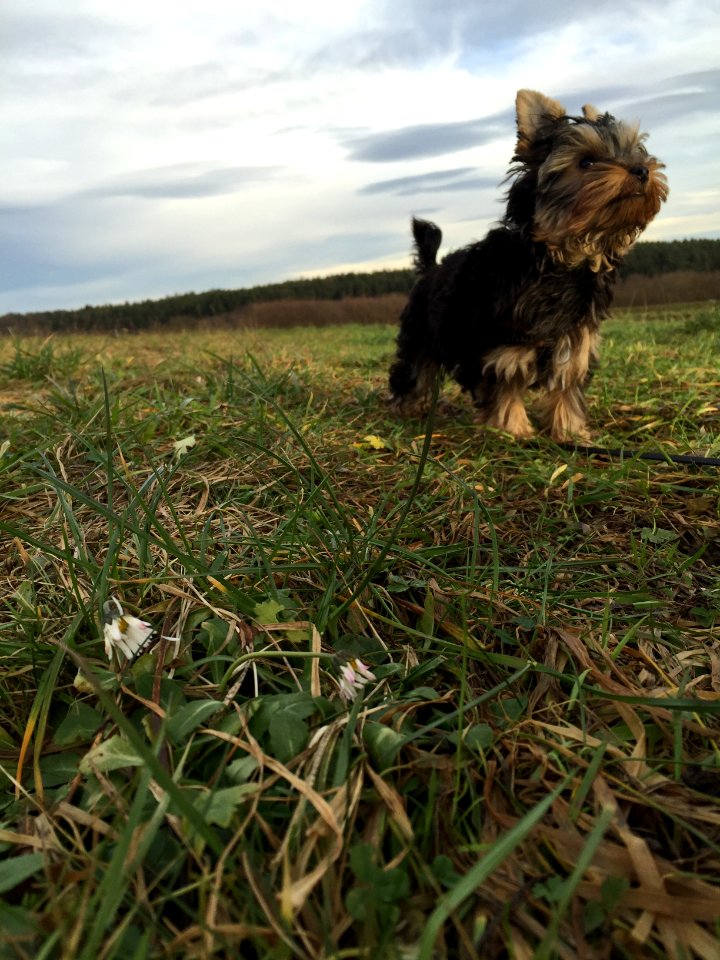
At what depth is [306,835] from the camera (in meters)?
1.26

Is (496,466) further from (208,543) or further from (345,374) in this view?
(345,374)

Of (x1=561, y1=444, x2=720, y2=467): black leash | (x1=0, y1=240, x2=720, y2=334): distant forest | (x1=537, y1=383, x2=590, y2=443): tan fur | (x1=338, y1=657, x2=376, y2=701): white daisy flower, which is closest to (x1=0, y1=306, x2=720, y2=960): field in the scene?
(x1=338, y1=657, x2=376, y2=701): white daisy flower

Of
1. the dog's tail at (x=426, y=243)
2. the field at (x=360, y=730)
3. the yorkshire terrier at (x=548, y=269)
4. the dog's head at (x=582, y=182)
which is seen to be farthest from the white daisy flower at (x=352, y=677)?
the dog's tail at (x=426, y=243)

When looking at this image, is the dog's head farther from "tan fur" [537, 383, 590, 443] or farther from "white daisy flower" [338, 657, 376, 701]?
"white daisy flower" [338, 657, 376, 701]

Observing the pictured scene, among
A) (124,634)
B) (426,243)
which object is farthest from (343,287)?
(124,634)

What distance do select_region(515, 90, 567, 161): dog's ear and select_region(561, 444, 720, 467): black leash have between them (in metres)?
2.11

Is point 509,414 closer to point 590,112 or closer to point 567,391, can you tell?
point 567,391

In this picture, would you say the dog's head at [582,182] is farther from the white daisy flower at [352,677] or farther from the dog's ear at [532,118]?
the white daisy flower at [352,677]

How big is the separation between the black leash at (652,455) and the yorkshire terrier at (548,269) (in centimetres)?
43

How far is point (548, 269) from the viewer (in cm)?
429

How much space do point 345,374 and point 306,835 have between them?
263 inches

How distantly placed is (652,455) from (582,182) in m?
1.78

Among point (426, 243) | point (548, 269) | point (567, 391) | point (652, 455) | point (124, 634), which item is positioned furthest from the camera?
point (426, 243)

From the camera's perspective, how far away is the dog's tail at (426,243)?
5.79m
